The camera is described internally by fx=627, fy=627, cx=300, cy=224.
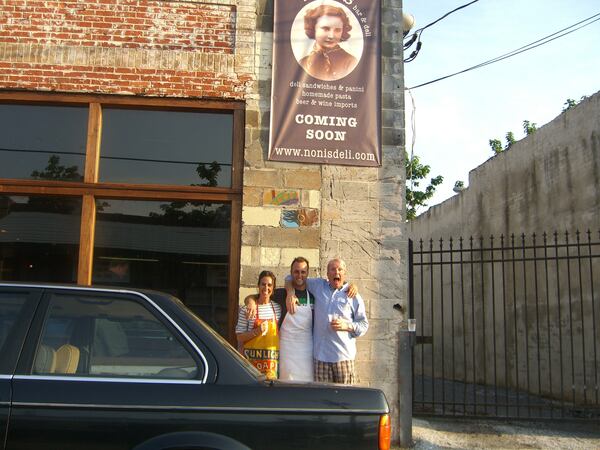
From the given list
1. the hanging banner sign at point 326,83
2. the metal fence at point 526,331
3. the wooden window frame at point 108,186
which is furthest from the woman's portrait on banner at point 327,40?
the metal fence at point 526,331

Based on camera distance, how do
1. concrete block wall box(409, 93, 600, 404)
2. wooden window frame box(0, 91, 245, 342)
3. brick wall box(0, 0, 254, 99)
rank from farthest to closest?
concrete block wall box(409, 93, 600, 404) → brick wall box(0, 0, 254, 99) → wooden window frame box(0, 91, 245, 342)

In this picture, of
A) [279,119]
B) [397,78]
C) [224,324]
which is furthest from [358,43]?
[224,324]

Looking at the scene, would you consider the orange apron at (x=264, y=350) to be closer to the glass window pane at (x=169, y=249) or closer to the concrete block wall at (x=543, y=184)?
the glass window pane at (x=169, y=249)

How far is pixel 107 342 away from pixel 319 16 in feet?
16.0

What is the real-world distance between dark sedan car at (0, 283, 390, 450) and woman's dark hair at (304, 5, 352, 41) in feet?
14.7

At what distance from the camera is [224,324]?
21.2 feet

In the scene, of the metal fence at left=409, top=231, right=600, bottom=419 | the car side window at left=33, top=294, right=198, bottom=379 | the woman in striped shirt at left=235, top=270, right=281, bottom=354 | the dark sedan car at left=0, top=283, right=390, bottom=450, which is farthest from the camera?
the metal fence at left=409, top=231, right=600, bottom=419

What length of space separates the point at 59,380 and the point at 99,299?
462 mm

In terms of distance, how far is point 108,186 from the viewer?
666 cm

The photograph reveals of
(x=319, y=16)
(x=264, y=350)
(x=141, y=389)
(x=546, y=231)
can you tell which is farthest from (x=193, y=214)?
(x=546, y=231)

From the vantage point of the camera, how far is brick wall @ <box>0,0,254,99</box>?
6691 millimetres

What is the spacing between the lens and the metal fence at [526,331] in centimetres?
789

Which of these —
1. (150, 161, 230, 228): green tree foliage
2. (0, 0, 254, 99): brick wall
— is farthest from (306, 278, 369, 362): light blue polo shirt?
(0, 0, 254, 99): brick wall

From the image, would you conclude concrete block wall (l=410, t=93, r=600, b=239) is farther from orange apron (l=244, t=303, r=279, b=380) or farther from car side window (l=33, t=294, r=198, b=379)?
car side window (l=33, t=294, r=198, b=379)
